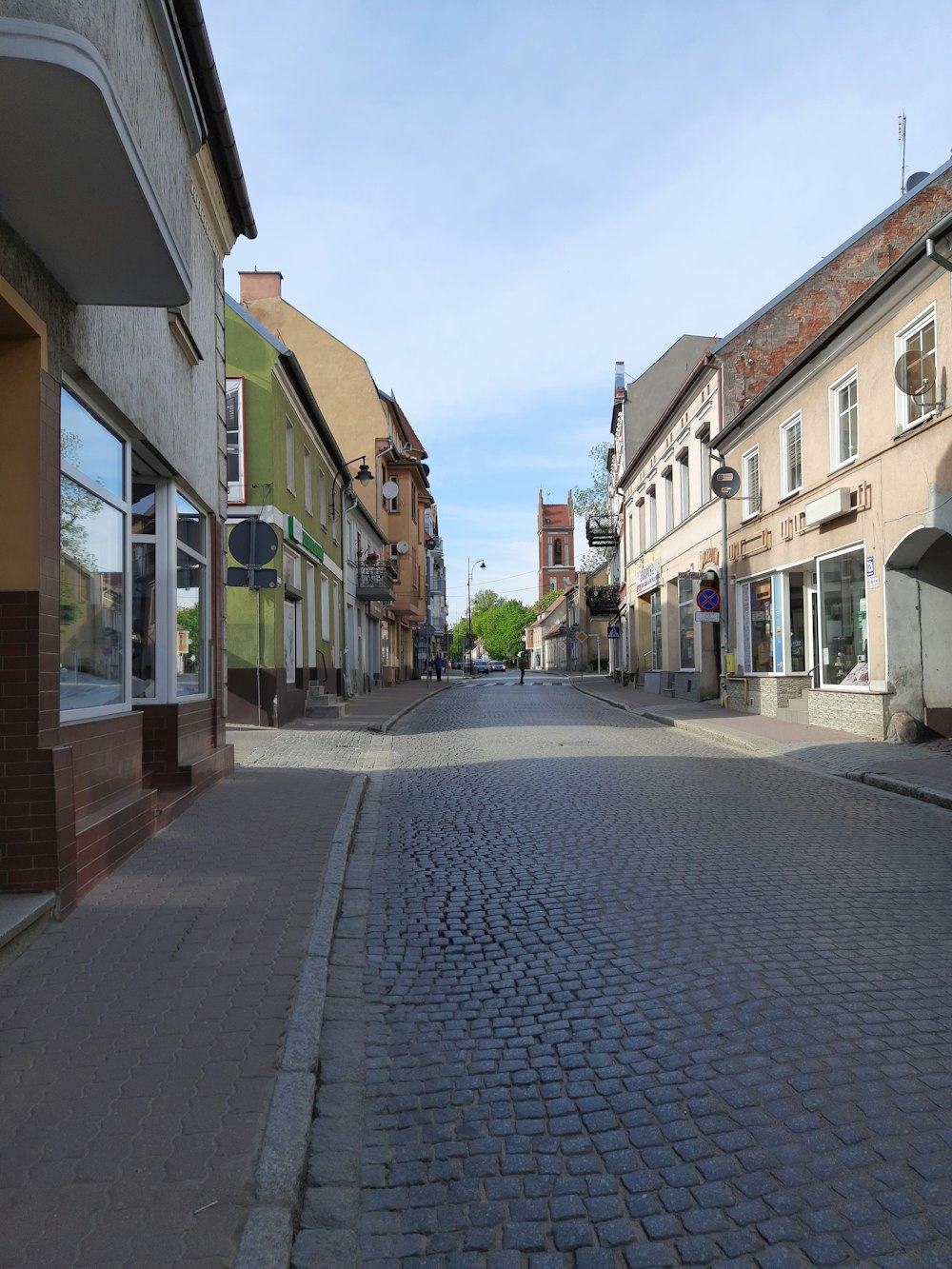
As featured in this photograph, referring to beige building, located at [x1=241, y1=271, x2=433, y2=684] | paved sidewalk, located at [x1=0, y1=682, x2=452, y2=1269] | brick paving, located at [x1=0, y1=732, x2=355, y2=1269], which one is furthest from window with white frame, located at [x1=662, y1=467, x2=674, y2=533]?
brick paving, located at [x1=0, y1=732, x2=355, y2=1269]

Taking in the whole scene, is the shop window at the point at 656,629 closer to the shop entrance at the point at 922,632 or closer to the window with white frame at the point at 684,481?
the window with white frame at the point at 684,481

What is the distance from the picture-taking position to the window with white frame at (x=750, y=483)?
2100cm

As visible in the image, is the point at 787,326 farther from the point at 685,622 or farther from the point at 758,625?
the point at 685,622

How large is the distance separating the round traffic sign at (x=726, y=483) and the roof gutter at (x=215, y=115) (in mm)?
11366

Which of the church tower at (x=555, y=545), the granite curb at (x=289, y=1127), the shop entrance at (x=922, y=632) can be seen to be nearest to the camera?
the granite curb at (x=289, y=1127)

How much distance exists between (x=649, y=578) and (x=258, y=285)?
53.2 ft

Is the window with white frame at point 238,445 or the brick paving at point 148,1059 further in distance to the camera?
the window with white frame at point 238,445

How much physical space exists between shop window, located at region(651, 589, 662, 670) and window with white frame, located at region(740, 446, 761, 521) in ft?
36.6

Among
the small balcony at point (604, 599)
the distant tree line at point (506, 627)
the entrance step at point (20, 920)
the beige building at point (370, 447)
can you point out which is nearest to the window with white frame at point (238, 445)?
the beige building at point (370, 447)

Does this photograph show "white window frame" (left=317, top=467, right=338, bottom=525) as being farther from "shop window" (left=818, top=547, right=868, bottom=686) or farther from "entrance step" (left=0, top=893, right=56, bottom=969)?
"entrance step" (left=0, top=893, right=56, bottom=969)

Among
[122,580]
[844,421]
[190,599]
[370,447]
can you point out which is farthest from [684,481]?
[122,580]

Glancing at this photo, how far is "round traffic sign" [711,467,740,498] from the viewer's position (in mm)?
A: 20766

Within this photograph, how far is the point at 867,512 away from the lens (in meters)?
14.8

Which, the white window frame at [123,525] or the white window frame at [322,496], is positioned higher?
the white window frame at [322,496]
